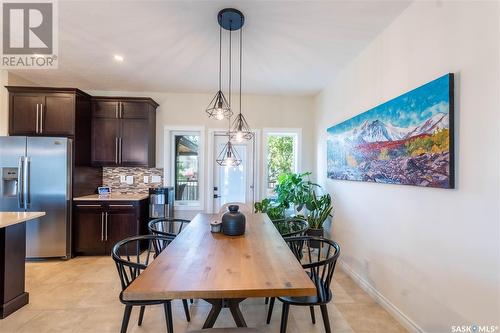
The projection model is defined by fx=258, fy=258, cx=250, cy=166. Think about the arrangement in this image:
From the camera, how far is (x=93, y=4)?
2.24 meters

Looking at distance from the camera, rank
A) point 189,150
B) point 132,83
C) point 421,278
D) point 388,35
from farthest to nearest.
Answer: point 189,150 → point 132,83 → point 388,35 → point 421,278

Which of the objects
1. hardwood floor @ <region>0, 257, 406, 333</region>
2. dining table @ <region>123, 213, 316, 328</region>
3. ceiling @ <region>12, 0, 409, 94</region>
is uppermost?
ceiling @ <region>12, 0, 409, 94</region>

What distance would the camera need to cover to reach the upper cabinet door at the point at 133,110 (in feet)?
14.3

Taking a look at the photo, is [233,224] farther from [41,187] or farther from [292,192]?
[41,187]

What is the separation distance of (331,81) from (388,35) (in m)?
1.48

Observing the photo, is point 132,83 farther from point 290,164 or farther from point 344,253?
point 344,253

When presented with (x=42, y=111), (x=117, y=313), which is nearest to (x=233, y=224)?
(x=117, y=313)

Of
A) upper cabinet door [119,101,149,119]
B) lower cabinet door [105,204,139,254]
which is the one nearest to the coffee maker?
lower cabinet door [105,204,139,254]

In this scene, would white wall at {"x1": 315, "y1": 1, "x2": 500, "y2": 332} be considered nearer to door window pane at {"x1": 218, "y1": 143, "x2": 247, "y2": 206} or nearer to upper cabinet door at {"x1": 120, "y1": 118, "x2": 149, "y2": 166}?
door window pane at {"x1": 218, "y1": 143, "x2": 247, "y2": 206}

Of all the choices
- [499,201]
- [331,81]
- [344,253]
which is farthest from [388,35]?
[344,253]

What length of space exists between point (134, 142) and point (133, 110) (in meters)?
0.54

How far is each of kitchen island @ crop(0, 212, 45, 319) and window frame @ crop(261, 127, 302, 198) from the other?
3354 mm

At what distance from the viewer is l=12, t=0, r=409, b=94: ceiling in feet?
7.47

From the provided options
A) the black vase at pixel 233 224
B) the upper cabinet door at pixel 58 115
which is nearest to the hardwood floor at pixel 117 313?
the black vase at pixel 233 224
